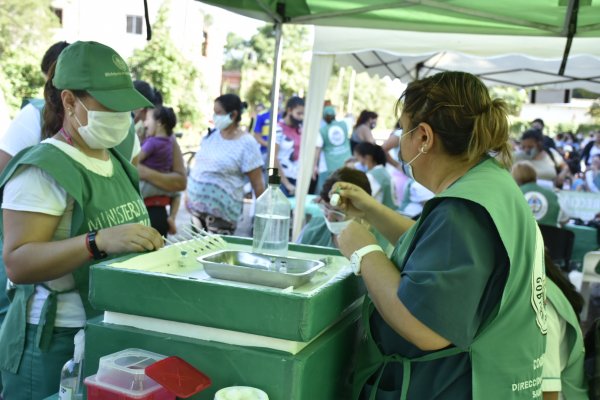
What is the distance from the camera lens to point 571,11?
2920 millimetres

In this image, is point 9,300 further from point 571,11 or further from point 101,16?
point 101,16

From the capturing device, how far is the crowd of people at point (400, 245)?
127 cm

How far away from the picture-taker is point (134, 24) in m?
29.0

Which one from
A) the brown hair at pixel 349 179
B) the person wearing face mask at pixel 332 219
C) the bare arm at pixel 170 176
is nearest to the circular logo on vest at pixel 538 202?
the person wearing face mask at pixel 332 219

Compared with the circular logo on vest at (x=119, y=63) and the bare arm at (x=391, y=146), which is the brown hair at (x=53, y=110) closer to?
the circular logo on vest at (x=119, y=63)

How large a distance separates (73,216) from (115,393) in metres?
0.65

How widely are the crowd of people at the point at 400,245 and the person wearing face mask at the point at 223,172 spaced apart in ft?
7.91

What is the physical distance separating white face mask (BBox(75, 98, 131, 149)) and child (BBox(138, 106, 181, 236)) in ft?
7.25

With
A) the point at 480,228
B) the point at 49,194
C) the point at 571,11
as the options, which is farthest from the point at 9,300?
the point at 571,11

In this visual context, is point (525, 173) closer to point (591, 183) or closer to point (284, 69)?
point (591, 183)

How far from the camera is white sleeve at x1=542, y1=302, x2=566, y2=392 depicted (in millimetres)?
1864

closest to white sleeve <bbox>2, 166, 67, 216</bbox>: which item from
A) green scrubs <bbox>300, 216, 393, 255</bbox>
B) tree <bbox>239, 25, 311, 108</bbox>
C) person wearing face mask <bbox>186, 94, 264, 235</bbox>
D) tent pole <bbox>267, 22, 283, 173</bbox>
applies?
green scrubs <bbox>300, 216, 393, 255</bbox>

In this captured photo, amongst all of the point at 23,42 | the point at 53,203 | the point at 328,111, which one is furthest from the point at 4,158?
the point at 23,42

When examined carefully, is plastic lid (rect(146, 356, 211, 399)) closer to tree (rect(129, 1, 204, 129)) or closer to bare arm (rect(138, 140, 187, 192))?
bare arm (rect(138, 140, 187, 192))
